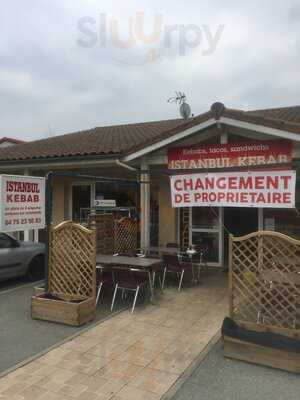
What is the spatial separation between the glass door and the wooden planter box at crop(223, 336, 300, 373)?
5.08 metres

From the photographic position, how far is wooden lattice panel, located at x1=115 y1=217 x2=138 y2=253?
362 inches

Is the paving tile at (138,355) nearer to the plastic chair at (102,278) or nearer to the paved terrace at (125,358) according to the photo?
the paved terrace at (125,358)

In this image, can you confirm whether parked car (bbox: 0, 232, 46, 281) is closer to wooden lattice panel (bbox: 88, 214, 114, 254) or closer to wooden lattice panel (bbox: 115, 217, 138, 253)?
wooden lattice panel (bbox: 88, 214, 114, 254)

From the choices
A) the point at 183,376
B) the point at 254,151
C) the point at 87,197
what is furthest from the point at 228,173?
the point at 87,197

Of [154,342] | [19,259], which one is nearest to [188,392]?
[154,342]

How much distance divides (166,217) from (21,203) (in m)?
5.39

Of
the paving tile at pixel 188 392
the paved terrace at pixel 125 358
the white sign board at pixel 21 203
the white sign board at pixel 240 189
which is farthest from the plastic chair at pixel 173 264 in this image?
the paving tile at pixel 188 392

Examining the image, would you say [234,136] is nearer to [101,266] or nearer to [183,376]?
[101,266]

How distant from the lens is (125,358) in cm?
447

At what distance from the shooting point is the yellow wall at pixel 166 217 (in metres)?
10.4

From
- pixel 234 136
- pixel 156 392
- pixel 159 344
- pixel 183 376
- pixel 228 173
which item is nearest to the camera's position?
pixel 156 392

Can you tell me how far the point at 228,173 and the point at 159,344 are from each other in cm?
269

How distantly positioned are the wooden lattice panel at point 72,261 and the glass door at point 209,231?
4355mm

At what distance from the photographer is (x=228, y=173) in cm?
588
